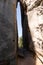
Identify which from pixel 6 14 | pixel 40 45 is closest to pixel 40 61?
pixel 40 45

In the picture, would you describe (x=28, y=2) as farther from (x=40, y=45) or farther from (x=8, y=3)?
(x=40, y=45)

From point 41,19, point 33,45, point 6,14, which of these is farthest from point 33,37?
point 6,14

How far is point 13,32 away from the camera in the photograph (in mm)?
2086

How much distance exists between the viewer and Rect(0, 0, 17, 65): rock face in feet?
6.35

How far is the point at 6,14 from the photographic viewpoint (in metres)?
2.04

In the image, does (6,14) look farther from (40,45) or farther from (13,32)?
(40,45)

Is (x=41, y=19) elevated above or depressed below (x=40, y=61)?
above

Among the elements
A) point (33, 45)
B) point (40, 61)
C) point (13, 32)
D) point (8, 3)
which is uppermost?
point (8, 3)

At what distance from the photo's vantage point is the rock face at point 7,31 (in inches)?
76.2

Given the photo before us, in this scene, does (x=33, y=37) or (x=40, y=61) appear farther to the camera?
(x=33, y=37)

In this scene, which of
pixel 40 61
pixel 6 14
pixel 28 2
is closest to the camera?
pixel 40 61

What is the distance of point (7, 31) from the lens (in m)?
2.01

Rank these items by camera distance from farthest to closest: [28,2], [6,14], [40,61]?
[28,2]
[6,14]
[40,61]

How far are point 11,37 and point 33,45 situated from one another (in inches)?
11.2
